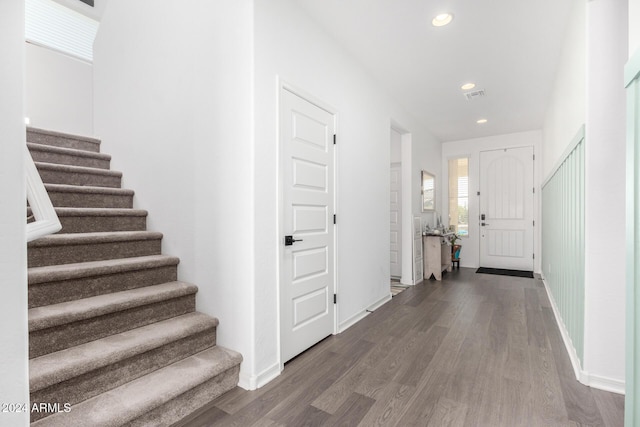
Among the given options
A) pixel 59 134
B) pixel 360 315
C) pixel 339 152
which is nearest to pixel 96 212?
pixel 59 134

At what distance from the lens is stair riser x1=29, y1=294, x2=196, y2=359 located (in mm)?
1554

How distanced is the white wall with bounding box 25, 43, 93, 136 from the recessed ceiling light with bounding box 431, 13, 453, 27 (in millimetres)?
4520

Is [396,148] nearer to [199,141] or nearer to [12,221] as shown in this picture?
[199,141]

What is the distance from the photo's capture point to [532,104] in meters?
4.57

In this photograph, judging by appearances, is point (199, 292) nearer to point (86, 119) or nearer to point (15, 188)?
point (15, 188)

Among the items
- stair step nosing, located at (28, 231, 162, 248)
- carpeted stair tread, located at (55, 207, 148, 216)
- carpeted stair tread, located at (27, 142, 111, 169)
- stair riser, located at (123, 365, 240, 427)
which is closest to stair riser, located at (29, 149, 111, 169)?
carpeted stair tread, located at (27, 142, 111, 169)

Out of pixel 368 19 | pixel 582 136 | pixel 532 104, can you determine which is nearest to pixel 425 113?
pixel 532 104

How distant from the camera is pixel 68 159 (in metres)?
2.86

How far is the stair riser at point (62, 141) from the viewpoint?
2845mm

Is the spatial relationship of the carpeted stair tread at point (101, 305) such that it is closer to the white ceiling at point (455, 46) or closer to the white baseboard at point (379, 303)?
the white baseboard at point (379, 303)

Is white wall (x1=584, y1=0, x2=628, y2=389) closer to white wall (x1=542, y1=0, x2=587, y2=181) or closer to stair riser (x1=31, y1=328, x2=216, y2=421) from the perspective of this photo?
white wall (x1=542, y1=0, x2=587, y2=181)

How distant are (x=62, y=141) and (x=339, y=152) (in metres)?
2.76

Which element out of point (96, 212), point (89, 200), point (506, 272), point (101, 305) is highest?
point (89, 200)

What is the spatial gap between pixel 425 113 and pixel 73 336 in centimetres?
510
